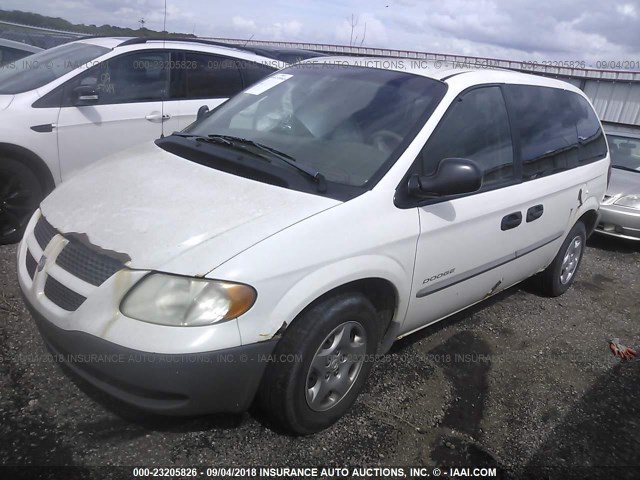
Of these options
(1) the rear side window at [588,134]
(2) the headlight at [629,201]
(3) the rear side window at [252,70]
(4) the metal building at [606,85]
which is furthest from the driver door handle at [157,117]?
(4) the metal building at [606,85]

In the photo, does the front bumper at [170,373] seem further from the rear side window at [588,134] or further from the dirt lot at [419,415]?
the rear side window at [588,134]

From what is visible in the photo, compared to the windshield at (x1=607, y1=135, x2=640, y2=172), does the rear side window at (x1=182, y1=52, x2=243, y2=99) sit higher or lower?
higher

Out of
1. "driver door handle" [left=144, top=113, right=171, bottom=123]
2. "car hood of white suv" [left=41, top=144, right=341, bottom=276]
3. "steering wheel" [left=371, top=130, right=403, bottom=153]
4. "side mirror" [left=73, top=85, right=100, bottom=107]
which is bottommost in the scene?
"driver door handle" [left=144, top=113, right=171, bottom=123]

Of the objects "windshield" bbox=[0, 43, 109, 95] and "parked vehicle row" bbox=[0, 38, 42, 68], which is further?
"parked vehicle row" bbox=[0, 38, 42, 68]

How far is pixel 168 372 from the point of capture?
1953 millimetres

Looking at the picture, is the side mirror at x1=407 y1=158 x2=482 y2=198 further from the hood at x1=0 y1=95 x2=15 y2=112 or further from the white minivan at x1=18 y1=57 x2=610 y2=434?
the hood at x1=0 y1=95 x2=15 y2=112

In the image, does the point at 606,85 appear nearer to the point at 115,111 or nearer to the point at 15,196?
the point at 115,111

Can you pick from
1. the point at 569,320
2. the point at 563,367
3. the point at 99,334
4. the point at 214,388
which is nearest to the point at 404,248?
the point at 214,388

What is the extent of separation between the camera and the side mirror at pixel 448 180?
251 cm

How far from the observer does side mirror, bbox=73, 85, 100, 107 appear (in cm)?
444

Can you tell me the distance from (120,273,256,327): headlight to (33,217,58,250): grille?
69 cm

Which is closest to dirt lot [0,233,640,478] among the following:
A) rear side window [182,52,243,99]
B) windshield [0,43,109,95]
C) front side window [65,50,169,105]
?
windshield [0,43,109,95]

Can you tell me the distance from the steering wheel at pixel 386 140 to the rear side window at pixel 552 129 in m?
1.08

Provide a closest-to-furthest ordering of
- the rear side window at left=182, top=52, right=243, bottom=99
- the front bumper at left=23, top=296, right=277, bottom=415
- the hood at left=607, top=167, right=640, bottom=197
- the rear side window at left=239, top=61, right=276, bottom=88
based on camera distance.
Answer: the front bumper at left=23, top=296, right=277, bottom=415 < the rear side window at left=182, top=52, right=243, bottom=99 < the rear side window at left=239, top=61, right=276, bottom=88 < the hood at left=607, top=167, right=640, bottom=197
